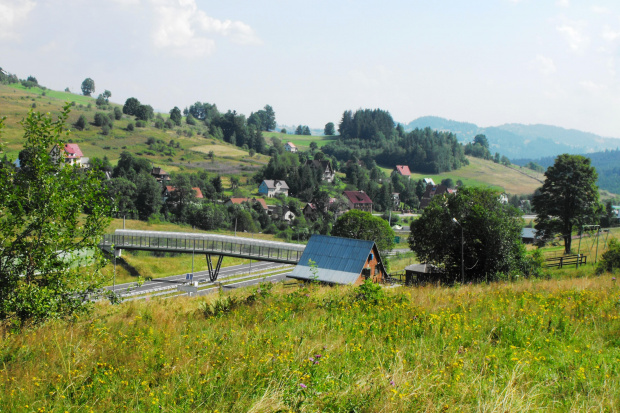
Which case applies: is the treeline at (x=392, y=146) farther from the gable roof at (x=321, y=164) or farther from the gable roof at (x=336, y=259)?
the gable roof at (x=336, y=259)

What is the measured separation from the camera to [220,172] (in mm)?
107688

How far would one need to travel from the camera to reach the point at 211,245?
48562 millimetres

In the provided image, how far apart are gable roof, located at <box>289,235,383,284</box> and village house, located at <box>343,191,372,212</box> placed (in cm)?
7106

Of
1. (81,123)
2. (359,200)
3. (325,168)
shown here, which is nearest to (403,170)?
(325,168)

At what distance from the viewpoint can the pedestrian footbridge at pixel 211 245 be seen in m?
46.0

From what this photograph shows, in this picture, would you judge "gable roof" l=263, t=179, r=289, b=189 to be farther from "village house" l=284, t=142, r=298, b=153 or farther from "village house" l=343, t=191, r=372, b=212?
"village house" l=284, t=142, r=298, b=153

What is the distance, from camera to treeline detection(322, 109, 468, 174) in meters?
165

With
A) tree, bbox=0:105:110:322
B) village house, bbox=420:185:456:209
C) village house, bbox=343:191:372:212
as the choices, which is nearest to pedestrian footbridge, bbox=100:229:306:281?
tree, bbox=0:105:110:322

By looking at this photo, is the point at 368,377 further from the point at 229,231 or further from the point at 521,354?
the point at 229,231

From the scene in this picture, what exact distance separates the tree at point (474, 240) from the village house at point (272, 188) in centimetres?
7213

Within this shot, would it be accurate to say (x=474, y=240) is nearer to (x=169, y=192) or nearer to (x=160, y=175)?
(x=169, y=192)

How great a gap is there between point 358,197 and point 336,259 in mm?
76186

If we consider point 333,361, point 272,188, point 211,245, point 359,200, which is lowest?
point 211,245

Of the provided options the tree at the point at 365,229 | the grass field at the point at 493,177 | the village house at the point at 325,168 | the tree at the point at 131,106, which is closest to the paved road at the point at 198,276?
the tree at the point at 365,229
